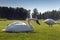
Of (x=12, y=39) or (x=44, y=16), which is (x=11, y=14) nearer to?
(x=44, y=16)

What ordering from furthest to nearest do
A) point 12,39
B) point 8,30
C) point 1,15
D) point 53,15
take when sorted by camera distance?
point 53,15, point 1,15, point 8,30, point 12,39

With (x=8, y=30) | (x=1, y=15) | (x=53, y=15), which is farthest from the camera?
(x=53, y=15)

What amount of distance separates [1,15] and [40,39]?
104m

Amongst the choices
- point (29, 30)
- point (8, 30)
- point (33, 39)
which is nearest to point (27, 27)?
point (29, 30)

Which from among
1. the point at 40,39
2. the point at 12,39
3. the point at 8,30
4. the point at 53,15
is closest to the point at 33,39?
the point at 40,39

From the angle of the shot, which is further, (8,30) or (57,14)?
(57,14)

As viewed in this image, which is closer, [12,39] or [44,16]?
[12,39]

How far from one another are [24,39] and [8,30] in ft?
19.5

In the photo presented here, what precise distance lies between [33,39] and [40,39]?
45 cm

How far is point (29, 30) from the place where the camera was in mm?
19609

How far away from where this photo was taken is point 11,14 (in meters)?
118

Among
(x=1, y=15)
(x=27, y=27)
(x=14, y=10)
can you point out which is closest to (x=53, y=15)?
(x=14, y=10)

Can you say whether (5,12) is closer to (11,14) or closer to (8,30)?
(11,14)

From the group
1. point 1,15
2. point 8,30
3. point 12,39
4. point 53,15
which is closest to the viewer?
point 12,39
